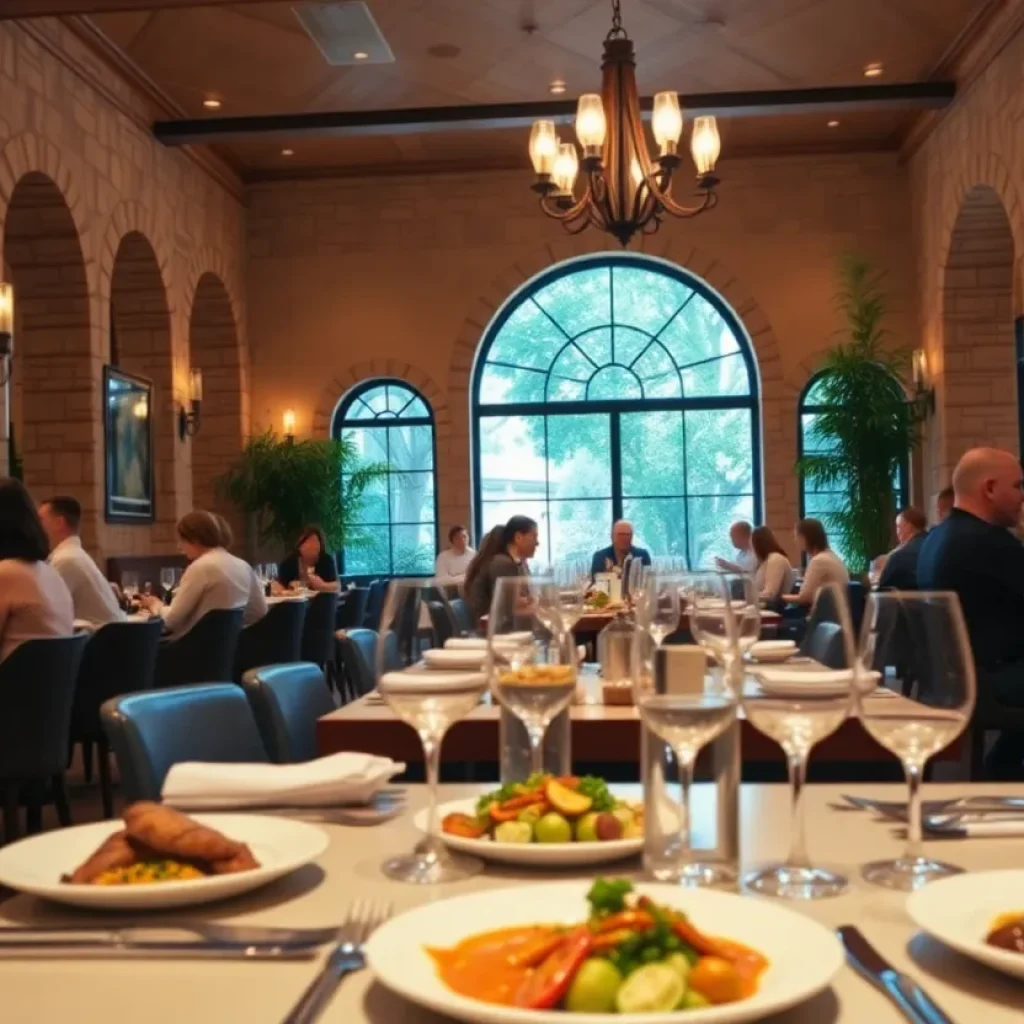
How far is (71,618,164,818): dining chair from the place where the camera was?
4648mm

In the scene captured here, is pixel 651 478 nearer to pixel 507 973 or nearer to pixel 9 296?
pixel 9 296

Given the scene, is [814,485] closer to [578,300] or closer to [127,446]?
[578,300]

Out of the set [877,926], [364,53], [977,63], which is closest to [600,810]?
[877,926]

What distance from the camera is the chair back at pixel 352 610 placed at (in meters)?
8.09

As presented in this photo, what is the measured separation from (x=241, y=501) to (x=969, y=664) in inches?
409

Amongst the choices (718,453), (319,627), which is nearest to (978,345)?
(718,453)

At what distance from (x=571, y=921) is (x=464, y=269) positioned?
1101cm

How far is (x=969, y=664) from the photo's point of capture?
115 centimetres

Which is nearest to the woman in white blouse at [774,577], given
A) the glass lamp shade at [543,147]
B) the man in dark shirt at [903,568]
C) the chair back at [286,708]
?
the man in dark shirt at [903,568]

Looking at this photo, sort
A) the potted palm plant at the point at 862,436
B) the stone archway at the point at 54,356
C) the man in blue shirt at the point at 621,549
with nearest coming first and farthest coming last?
the stone archway at the point at 54,356 < the man in blue shirt at the point at 621,549 < the potted palm plant at the point at 862,436

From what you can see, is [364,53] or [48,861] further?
[364,53]

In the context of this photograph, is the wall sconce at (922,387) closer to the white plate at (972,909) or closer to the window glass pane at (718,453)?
the window glass pane at (718,453)

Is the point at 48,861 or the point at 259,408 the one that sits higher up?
the point at 259,408

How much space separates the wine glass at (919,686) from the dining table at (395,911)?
6 centimetres
